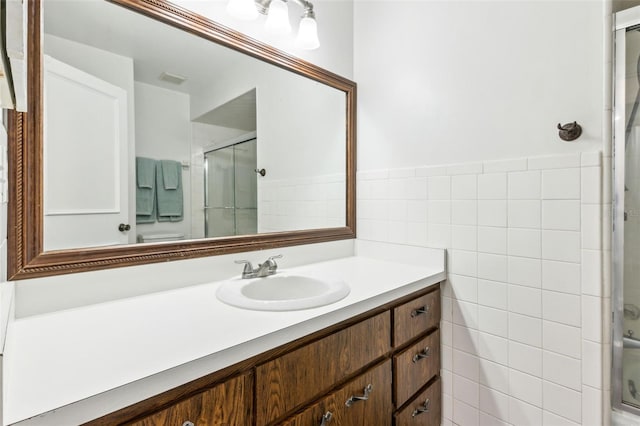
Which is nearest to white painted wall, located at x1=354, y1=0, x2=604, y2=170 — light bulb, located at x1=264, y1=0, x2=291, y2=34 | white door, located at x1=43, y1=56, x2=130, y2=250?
light bulb, located at x1=264, y1=0, x2=291, y2=34

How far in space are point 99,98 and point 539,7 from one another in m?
1.55

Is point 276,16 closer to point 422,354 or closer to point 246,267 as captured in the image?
point 246,267

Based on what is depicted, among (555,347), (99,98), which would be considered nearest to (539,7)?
(555,347)

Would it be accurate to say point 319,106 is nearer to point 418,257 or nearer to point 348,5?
point 348,5

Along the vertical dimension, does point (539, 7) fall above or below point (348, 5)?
below

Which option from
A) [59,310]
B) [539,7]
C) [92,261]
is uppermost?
[539,7]

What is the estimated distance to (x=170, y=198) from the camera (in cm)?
117

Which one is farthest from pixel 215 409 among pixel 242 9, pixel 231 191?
pixel 242 9

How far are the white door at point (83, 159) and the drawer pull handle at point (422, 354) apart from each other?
1.14 meters

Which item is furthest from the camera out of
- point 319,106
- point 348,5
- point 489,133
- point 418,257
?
point 348,5

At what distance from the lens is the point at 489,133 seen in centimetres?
131

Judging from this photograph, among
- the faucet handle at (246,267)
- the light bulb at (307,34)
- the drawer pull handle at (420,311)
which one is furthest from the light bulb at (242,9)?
the drawer pull handle at (420,311)

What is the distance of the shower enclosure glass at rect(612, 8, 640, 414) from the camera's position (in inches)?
40.8

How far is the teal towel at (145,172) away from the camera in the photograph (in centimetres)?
109
